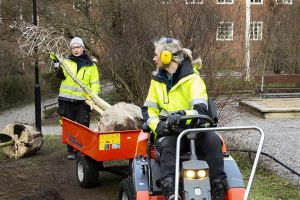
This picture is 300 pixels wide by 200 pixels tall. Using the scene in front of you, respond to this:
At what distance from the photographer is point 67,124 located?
664 centimetres

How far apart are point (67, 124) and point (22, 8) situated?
403 inches

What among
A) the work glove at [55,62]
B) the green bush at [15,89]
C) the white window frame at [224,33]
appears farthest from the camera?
the green bush at [15,89]

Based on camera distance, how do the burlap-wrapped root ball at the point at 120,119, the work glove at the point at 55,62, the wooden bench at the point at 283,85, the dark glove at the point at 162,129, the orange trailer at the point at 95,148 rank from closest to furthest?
1. the dark glove at the point at 162,129
2. the orange trailer at the point at 95,148
3. the burlap-wrapped root ball at the point at 120,119
4. the work glove at the point at 55,62
5. the wooden bench at the point at 283,85

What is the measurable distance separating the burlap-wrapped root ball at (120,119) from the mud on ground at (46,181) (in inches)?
28.8

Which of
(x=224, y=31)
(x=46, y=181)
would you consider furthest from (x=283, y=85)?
(x=46, y=181)

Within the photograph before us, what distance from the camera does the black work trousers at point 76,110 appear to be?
7.68 m

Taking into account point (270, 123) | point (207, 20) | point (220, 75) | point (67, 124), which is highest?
point (207, 20)

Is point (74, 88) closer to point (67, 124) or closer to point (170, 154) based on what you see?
point (67, 124)

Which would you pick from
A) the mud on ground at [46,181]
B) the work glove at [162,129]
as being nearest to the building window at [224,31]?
the mud on ground at [46,181]

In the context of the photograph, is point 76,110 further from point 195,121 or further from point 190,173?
point 190,173

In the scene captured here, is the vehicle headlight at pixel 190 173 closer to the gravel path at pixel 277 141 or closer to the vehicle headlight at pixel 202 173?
the vehicle headlight at pixel 202 173

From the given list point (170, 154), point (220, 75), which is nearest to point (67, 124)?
point (220, 75)

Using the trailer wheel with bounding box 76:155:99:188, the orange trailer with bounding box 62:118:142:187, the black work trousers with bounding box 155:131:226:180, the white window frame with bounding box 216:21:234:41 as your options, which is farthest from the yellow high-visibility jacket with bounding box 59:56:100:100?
the black work trousers with bounding box 155:131:226:180

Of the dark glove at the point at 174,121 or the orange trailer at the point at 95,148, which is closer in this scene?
the dark glove at the point at 174,121
